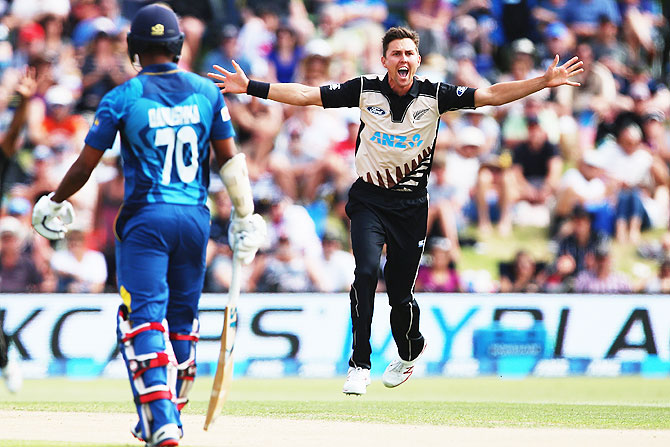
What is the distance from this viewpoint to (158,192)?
588cm

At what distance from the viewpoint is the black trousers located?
8.08 metres

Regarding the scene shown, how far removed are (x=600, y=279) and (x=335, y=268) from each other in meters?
3.27

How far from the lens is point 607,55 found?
17.3 meters

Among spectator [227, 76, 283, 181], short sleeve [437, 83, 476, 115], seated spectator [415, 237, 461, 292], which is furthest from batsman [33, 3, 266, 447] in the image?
spectator [227, 76, 283, 181]

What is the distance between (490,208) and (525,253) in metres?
1.42

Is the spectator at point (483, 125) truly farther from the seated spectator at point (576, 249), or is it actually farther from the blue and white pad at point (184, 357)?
the blue and white pad at point (184, 357)

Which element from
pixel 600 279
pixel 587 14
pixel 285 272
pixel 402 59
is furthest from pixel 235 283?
pixel 587 14

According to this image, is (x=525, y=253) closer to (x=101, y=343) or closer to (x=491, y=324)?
(x=491, y=324)

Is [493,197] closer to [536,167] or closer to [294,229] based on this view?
[536,167]

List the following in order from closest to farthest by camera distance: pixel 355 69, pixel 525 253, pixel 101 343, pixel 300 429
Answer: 1. pixel 300 429
2. pixel 101 343
3. pixel 525 253
4. pixel 355 69

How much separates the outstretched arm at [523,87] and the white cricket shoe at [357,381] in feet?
6.73

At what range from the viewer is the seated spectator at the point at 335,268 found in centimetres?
1377

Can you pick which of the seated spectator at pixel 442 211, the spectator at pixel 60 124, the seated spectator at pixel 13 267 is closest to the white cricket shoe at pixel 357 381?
the seated spectator at pixel 13 267

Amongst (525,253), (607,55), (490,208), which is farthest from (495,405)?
(607,55)
